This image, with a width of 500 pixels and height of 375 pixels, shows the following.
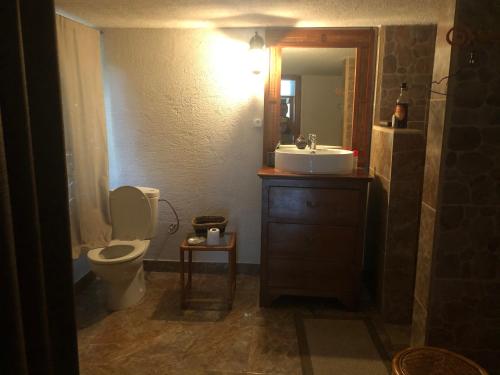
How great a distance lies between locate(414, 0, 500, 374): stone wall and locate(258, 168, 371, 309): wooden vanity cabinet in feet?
3.01

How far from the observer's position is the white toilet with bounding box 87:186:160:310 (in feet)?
8.71

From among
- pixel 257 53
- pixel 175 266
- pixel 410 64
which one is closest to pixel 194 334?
pixel 175 266

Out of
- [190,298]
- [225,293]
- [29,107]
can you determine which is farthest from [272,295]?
[29,107]

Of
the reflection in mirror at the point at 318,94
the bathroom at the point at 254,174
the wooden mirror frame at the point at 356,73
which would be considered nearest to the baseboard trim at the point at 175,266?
the bathroom at the point at 254,174

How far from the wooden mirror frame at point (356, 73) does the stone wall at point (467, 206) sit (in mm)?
1492

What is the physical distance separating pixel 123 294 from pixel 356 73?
91.5 inches

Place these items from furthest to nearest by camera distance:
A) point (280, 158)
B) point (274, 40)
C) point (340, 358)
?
1. point (274, 40)
2. point (280, 158)
3. point (340, 358)

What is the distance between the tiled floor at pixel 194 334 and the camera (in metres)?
2.16

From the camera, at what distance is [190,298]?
114 inches

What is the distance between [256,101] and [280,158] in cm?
60

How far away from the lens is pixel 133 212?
2928mm

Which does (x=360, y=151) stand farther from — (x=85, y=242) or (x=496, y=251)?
(x=85, y=242)

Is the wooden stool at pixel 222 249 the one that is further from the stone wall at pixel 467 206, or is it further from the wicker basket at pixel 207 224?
the stone wall at pixel 467 206

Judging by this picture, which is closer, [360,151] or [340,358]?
[340,358]
